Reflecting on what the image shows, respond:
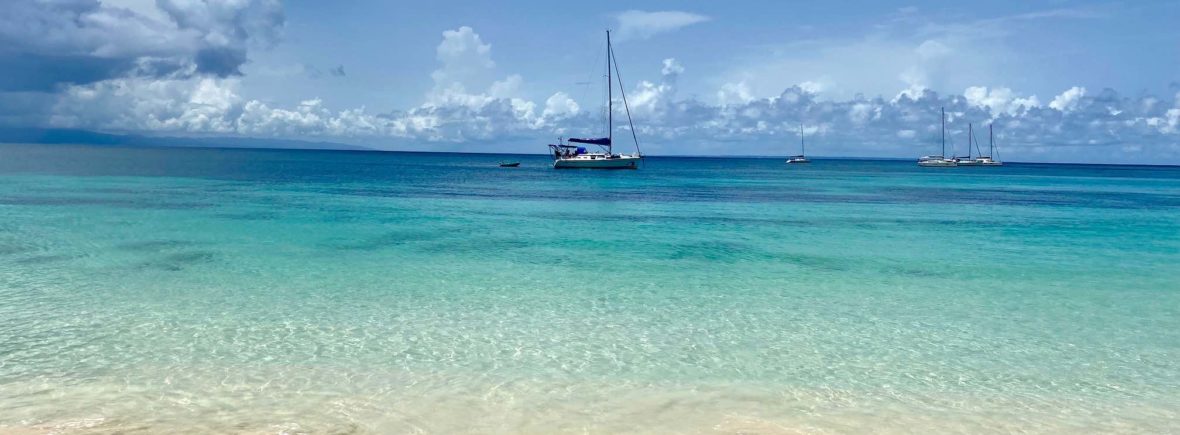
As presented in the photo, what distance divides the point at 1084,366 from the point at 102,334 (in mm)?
14256

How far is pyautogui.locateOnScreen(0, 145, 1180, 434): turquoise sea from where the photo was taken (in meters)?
8.69

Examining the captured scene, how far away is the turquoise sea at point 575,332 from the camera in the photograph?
8.69m

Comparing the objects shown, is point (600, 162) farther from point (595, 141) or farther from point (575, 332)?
point (575, 332)

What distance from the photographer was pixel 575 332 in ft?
40.9

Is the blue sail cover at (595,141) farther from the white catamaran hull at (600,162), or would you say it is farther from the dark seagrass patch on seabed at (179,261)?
the dark seagrass patch on seabed at (179,261)

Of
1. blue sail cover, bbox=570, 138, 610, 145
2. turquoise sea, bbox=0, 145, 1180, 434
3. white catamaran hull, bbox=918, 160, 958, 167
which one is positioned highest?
blue sail cover, bbox=570, 138, 610, 145

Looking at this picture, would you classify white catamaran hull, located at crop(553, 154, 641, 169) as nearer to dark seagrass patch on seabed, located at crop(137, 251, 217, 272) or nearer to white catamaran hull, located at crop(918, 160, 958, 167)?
dark seagrass patch on seabed, located at crop(137, 251, 217, 272)

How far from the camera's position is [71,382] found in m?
9.26

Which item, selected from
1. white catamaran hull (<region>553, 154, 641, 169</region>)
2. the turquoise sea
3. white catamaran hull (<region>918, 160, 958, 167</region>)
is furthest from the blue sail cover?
white catamaran hull (<region>918, 160, 958, 167</region>)

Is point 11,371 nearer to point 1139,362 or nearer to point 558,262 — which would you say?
point 558,262

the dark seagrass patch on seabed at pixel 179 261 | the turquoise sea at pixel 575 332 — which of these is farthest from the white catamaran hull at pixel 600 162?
the dark seagrass patch on seabed at pixel 179 261

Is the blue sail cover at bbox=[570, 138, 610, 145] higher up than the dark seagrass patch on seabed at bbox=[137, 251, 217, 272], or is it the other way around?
the blue sail cover at bbox=[570, 138, 610, 145]

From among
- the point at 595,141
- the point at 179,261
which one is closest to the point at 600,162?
the point at 595,141

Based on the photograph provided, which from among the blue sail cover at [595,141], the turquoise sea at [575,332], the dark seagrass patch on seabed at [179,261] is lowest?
the turquoise sea at [575,332]
